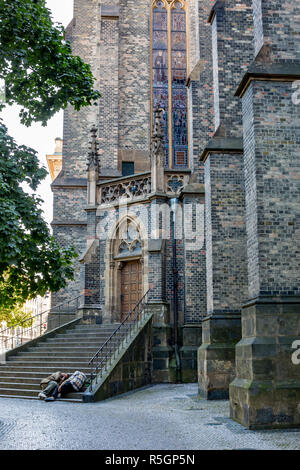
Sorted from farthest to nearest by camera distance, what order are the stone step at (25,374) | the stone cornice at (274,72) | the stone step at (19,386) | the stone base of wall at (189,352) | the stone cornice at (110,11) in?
the stone cornice at (110,11)
the stone base of wall at (189,352)
the stone step at (25,374)
the stone step at (19,386)
the stone cornice at (274,72)

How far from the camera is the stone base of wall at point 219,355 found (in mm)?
11889

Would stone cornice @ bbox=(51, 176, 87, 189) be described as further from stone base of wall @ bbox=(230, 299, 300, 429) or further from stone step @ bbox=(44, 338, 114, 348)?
stone base of wall @ bbox=(230, 299, 300, 429)

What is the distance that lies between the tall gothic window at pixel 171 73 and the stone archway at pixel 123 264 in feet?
15.5

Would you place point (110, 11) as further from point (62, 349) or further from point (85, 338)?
point (62, 349)

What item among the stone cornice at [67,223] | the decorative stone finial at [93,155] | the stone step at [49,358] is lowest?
the stone step at [49,358]

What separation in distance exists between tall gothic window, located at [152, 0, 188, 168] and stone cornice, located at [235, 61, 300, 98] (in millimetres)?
13487

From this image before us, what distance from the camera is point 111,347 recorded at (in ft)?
49.3

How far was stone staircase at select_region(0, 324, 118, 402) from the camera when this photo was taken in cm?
1399

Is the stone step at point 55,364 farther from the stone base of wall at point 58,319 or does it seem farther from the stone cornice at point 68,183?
the stone cornice at point 68,183

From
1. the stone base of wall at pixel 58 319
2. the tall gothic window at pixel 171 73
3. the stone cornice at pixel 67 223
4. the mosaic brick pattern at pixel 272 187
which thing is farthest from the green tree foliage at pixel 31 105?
the tall gothic window at pixel 171 73

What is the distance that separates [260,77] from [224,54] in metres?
4.63

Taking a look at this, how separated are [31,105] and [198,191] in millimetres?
7655

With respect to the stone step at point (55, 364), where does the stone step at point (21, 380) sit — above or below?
below
